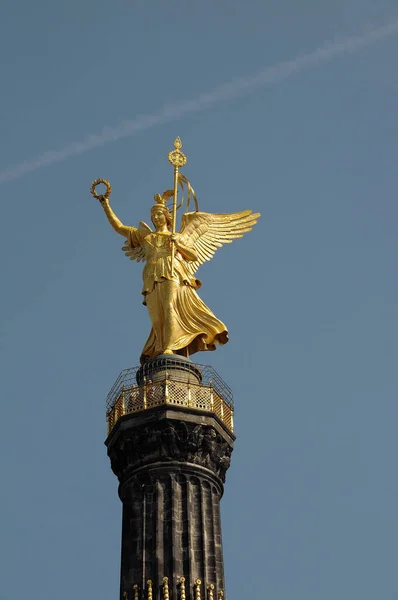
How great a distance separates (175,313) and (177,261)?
2197 millimetres

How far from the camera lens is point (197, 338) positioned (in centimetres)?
4791

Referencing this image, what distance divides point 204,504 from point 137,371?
5629 millimetres

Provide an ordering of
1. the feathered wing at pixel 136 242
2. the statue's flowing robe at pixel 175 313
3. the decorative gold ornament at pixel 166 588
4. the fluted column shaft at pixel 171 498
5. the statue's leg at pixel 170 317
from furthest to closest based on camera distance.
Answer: the feathered wing at pixel 136 242
the statue's flowing robe at pixel 175 313
the statue's leg at pixel 170 317
the fluted column shaft at pixel 171 498
the decorative gold ornament at pixel 166 588

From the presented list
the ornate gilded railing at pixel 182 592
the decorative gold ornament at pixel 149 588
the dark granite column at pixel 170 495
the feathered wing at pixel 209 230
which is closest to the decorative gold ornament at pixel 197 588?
the ornate gilded railing at pixel 182 592

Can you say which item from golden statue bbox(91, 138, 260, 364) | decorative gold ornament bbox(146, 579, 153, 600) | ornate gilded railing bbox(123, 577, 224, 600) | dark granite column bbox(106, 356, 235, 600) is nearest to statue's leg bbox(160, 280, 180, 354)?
golden statue bbox(91, 138, 260, 364)

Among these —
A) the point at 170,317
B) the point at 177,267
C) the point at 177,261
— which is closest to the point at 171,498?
the point at 170,317

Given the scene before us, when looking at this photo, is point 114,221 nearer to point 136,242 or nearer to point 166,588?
point 136,242

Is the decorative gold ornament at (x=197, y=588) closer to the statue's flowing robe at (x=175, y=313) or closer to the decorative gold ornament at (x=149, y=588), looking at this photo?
the decorative gold ornament at (x=149, y=588)

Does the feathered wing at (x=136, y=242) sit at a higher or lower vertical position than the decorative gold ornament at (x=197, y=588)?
higher

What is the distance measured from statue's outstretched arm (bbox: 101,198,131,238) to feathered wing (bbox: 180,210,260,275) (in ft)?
6.98

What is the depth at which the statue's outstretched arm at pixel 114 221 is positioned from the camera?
5112 cm

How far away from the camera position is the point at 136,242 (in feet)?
166

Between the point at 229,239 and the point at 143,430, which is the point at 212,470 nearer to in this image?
the point at 143,430

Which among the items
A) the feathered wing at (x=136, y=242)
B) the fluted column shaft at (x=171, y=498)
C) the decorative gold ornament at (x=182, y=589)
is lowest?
the decorative gold ornament at (x=182, y=589)
